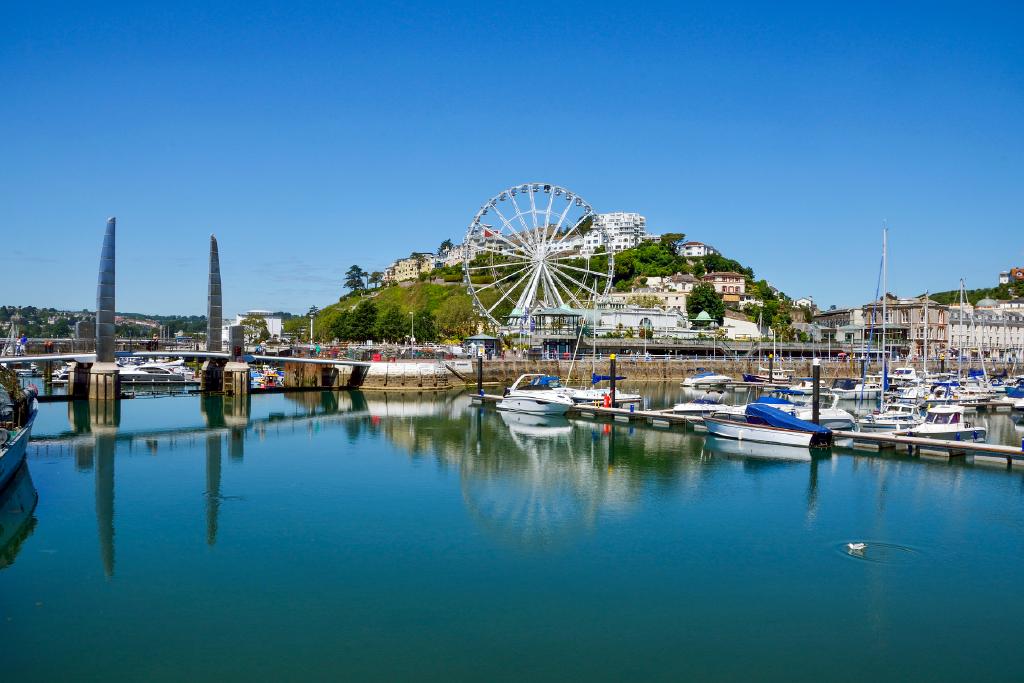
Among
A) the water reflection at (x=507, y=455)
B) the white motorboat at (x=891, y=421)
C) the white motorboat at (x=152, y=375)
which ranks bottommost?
the water reflection at (x=507, y=455)

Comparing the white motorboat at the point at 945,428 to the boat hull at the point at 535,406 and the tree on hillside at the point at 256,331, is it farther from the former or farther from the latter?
the tree on hillside at the point at 256,331

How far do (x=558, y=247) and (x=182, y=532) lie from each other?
66.5 meters

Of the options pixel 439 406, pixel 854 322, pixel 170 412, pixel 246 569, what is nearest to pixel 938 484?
pixel 246 569

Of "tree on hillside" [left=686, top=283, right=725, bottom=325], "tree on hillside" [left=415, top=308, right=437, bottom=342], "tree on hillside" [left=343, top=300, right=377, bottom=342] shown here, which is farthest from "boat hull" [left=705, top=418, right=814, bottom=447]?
"tree on hillside" [left=686, top=283, right=725, bottom=325]

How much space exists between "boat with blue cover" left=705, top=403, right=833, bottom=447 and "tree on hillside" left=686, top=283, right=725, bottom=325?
266 ft

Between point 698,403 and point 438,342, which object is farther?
point 438,342

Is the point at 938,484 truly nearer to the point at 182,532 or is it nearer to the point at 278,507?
the point at 278,507

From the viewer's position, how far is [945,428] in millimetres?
38688

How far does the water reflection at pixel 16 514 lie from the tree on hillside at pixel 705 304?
101288mm

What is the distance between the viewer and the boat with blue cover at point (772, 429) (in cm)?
3778


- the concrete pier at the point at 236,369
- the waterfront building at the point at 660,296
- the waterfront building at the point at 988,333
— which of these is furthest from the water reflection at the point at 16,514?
the waterfront building at the point at 988,333

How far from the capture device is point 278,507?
2644 cm

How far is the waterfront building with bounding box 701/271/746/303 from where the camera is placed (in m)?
143

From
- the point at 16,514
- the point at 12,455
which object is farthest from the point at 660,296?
the point at 16,514
